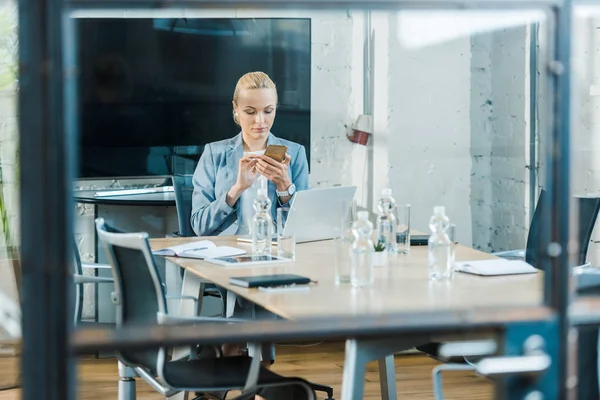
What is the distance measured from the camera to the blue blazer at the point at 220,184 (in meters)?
4.02

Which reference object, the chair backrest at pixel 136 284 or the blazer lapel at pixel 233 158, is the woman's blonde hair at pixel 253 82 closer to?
the blazer lapel at pixel 233 158

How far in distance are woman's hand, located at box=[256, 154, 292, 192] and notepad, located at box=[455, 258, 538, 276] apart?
88 centimetres

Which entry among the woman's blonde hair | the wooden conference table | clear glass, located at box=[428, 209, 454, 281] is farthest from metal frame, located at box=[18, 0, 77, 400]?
the woman's blonde hair

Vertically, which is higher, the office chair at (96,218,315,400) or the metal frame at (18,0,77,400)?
the metal frame at (18,0,77,400)

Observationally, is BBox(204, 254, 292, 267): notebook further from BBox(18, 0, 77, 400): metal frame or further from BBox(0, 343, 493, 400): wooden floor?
BBox(18, 0, 77, 400): metal frame

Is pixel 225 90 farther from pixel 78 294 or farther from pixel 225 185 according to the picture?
pixel 78 294

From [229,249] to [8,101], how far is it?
1.63m

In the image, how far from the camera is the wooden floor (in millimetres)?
4203

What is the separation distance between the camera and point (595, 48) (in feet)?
14.4

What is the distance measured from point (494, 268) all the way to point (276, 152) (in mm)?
1042

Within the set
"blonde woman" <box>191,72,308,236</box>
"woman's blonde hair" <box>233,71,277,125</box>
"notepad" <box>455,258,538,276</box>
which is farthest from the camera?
"woman's blonde hair" <box>233,71,277,125</box>

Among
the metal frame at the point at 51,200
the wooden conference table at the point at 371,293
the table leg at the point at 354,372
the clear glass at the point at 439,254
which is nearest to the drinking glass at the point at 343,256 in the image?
the wooden conference table at the point at 371,293

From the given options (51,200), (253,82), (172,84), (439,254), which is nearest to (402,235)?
(439,254)

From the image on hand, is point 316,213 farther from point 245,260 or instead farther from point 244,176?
point 245,260
